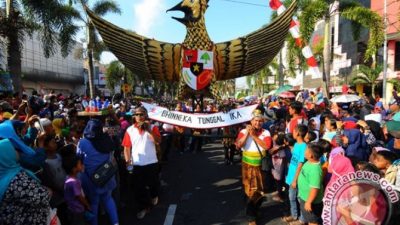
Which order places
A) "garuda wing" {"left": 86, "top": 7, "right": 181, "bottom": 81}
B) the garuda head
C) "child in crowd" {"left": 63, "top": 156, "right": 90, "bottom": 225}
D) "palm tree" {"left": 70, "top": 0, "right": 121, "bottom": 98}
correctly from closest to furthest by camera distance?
"child in crowd" {"left": 63, "top": 156, "right": 90, "bottom": 225} < "garuda wing" {"left": 86, "top": 7, "right": 181, "bottom": 81} < the garuda head < "palm tree" {"left": 70, "top": 0, "right": 121, "bottom": 98}

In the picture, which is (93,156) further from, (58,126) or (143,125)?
(58,126)

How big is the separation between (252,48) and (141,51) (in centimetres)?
225

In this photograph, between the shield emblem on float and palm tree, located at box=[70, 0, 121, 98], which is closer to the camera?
the shield emblem on float

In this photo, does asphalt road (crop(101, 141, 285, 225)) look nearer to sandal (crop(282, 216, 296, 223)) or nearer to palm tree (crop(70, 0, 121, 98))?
sandal (crop(282, 216, 296, 223))

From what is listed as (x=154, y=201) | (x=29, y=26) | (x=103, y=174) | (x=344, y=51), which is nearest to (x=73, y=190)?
(x=103, y=174)

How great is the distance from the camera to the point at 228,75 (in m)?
7.93

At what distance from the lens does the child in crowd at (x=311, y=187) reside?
12.9 feet

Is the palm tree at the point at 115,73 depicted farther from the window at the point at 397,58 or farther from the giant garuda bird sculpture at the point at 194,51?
the giant garuda bird sculpture at the point at 194,51

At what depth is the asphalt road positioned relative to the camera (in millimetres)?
4902

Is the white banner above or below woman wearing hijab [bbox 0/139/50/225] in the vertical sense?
above

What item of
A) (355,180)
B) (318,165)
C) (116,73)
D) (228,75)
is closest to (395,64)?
(228,75)

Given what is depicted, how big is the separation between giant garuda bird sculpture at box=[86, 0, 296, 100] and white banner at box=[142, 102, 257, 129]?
1251 mm

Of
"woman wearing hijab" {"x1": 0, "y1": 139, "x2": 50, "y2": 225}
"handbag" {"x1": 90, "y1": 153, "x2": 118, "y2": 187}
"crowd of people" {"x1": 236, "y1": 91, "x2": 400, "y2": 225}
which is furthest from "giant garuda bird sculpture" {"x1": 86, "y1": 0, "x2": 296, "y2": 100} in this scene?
"woman wearing hijab" {"x1": 0, "y1": 139, "x2": 50, "y2": 225}

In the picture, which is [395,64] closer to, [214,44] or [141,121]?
[214,44]
